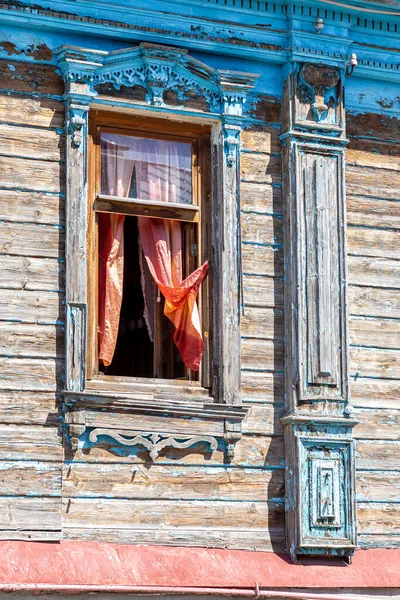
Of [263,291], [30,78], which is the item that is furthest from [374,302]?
[30,78]

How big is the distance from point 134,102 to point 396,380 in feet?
10.3

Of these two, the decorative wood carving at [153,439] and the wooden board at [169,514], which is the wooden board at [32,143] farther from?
the wooden board at [169,514]

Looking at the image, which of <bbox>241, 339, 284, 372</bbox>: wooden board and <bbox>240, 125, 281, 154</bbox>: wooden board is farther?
<bbox>240, 125, 281, 154</bbox>: wooden board

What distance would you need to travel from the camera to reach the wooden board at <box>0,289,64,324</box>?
10.3 meters

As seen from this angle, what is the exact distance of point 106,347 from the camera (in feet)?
35.4

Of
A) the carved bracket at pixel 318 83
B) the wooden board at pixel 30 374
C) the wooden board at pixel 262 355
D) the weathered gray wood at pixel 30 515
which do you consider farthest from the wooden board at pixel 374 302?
the weathered gray wood at pixel 30 515

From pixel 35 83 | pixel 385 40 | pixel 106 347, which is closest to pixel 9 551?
pixel 106 347

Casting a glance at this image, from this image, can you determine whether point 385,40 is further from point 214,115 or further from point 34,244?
point 34,244

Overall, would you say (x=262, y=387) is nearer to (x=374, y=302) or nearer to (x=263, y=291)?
(x=263, y=291)

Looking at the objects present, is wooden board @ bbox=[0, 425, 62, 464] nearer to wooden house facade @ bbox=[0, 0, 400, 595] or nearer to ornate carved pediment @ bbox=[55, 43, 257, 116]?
wooden house facade @ bbox=[0, 0, 400, 595]

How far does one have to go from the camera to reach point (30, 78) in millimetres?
10742

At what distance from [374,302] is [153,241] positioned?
196 centimetres

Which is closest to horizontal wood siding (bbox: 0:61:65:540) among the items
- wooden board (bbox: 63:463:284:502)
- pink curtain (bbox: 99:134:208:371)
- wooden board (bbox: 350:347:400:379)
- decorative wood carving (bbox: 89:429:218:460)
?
wooden board (bbox: 63:463:284:502)

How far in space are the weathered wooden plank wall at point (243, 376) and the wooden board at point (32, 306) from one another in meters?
0.01
